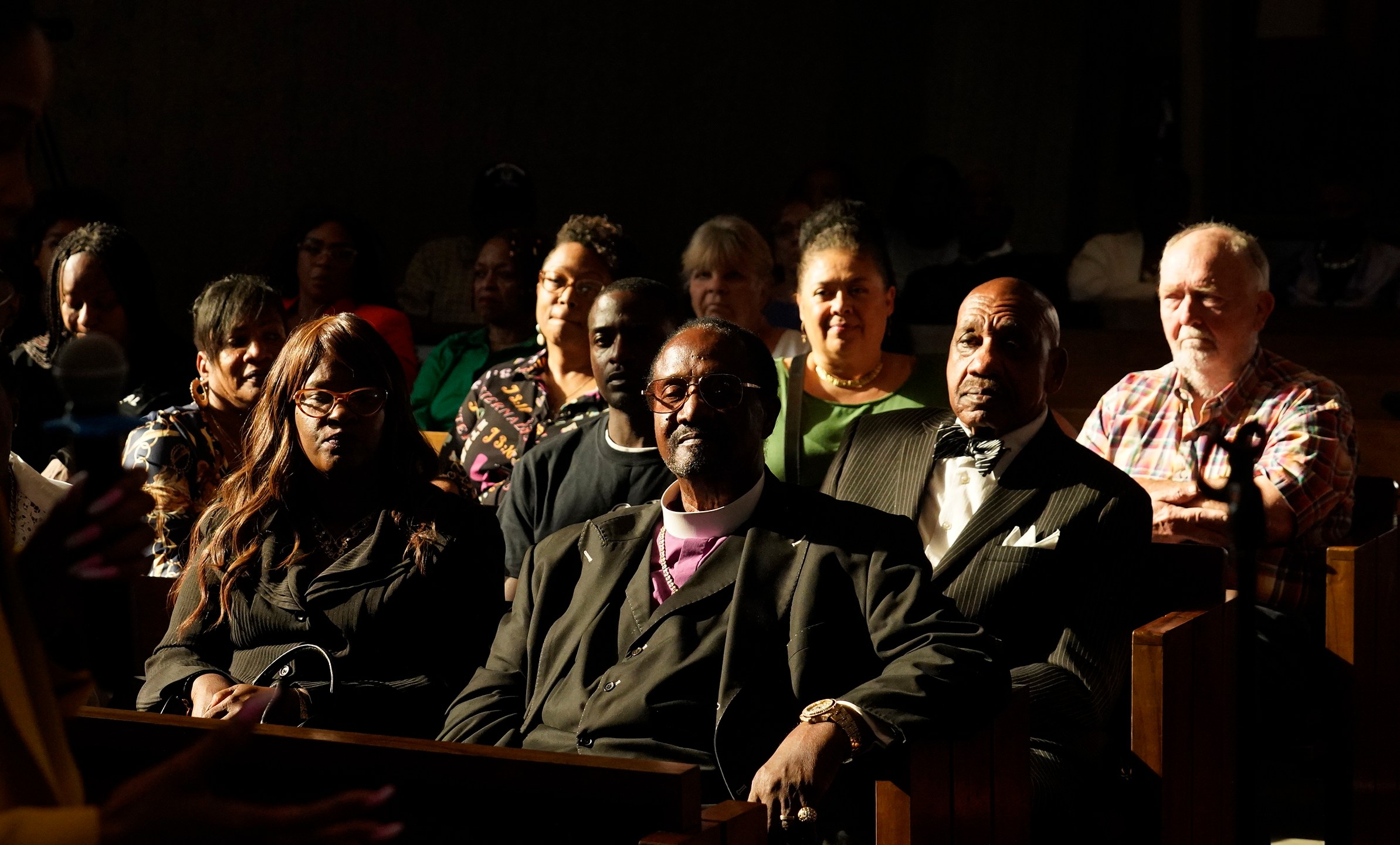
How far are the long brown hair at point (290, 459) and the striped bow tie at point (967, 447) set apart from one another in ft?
3.45

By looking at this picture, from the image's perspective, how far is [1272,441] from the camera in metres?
3.59

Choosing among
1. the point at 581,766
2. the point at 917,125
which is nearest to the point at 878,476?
the point at 581,766

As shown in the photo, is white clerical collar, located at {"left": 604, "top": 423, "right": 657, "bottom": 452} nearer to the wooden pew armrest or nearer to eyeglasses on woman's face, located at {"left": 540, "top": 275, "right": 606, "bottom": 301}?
eyeglasses on woman's face, located at {"left": 540, "top": 275, "right": 606, "bottom": 301}

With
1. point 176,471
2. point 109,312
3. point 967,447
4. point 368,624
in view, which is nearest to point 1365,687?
point 967,447

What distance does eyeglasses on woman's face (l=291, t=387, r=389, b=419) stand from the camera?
2953mm

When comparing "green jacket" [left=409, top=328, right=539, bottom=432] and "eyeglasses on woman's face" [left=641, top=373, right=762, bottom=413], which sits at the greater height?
"eyeglasses on woman's face" [left=641, top=373, right=762, bottom=413]

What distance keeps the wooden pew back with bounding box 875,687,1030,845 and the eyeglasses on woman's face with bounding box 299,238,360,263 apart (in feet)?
10.8

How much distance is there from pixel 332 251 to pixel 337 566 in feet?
7.91

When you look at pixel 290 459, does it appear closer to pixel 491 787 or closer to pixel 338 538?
pixel 338 538

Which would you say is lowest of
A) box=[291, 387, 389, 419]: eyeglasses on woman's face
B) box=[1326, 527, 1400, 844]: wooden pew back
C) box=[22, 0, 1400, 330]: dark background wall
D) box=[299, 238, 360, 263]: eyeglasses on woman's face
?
box=[1326, 527, 1400, 844]: wooden pew back

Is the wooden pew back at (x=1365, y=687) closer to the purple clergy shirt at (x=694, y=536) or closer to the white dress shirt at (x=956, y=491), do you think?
the white dress shirt at (x=956, y=491)

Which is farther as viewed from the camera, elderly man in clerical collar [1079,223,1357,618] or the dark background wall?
the dark background wall

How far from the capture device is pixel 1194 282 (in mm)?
3793

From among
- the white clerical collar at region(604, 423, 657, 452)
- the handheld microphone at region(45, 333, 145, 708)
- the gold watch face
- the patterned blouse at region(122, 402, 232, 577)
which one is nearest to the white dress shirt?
the white clerical collar at region(604, 423, 657, 452)
